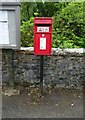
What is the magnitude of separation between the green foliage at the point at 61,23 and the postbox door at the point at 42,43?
91 cm

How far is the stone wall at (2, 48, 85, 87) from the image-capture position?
4.93 m

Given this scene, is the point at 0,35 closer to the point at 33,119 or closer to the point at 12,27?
the point at 12,27

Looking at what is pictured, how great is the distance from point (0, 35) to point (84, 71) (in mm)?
1861

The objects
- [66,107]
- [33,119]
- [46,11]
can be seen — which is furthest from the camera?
[46,11]

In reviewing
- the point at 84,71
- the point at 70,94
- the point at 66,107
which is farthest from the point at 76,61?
the point at 66,107

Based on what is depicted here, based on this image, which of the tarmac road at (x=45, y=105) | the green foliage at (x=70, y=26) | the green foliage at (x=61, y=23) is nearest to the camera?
the tarmac road at (x=45, y=105)

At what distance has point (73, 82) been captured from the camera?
5.05m

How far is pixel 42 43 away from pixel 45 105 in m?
1.14

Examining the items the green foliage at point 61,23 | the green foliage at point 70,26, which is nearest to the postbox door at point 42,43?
the green foliage at point 61,23

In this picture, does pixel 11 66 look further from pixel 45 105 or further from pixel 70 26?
pixel 70 26

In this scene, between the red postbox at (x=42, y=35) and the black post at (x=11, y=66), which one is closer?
the red postbox at (x=42, y=35)

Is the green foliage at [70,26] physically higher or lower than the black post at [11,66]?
higher

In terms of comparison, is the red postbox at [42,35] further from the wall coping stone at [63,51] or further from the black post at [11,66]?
the black post at [11,66]

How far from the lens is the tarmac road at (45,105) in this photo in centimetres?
409
